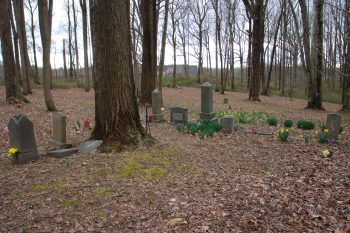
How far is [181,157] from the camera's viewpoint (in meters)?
5.41

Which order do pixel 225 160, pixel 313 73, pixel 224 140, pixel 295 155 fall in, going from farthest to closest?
pixel 313 73
pixel 224 140
pixel 295 155
pixel 225 160

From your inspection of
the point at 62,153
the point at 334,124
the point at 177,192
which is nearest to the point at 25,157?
the point at 62,153

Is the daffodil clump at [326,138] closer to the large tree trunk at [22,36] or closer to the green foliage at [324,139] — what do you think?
the green foliage at [324,139]

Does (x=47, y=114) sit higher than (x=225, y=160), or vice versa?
(x=47, y=114)

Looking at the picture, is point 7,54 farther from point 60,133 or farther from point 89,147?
point 89,147

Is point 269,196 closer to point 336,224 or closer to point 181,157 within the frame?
point 336,224

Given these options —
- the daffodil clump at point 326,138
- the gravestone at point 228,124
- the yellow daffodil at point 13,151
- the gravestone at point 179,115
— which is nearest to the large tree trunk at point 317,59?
the daffodil clump at point 326,138

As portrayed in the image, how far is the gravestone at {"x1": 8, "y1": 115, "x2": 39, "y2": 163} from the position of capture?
482 centimetres

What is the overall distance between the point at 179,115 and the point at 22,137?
5337 millimetres

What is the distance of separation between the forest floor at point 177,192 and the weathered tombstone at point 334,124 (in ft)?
3.70

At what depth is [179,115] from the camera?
940 cm

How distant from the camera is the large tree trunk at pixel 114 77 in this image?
201 inches

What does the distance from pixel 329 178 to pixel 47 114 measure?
29.3 feet

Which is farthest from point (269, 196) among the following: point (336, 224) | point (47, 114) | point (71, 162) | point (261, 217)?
point (47, 114)
